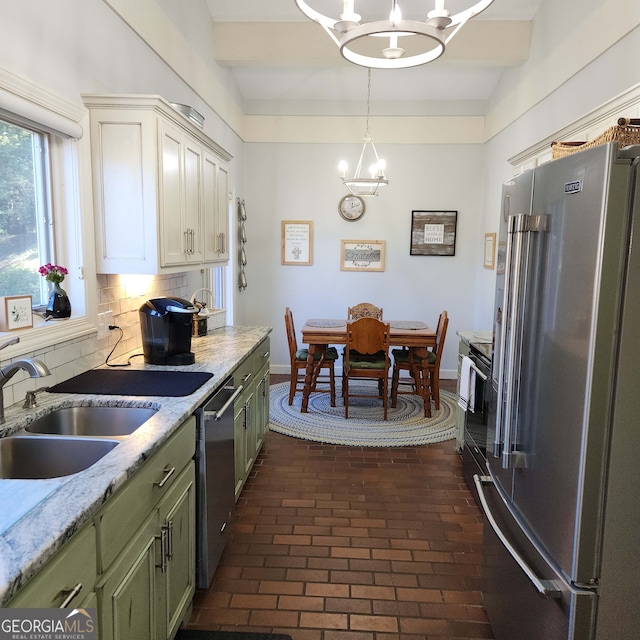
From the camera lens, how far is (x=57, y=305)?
2.21m

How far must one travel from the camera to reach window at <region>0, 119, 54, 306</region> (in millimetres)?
2012

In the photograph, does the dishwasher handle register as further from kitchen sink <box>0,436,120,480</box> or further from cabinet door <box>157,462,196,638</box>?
kitchen sink <box>0,436,120,480</box>

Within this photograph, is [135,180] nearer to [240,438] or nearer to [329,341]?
[240,438]

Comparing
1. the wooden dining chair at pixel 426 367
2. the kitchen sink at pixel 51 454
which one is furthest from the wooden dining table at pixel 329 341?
the kitchen sink at pixel 51 454

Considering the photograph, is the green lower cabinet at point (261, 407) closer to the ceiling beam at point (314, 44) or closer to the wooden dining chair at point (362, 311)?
the wooden dining chair at point (362, 311)

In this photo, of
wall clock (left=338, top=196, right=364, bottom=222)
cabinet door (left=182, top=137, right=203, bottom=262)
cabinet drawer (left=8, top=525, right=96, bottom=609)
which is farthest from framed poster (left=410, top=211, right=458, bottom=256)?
cabinet drawer (left=8, top=525, right=96, bottom=609)

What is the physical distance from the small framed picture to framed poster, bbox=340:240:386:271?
165 inches

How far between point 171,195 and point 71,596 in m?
2.02

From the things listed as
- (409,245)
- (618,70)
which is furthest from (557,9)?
(409,245)

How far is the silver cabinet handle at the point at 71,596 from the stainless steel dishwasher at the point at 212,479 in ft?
3.02

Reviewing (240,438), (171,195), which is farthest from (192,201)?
(240,438)

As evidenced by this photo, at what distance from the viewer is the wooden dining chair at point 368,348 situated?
4.43 meters

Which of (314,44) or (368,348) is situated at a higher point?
(314,44)

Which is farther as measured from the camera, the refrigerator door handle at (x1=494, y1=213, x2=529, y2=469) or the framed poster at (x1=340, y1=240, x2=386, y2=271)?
the framed poster at (x1=340, y1=240, x2=386, y2=271)
